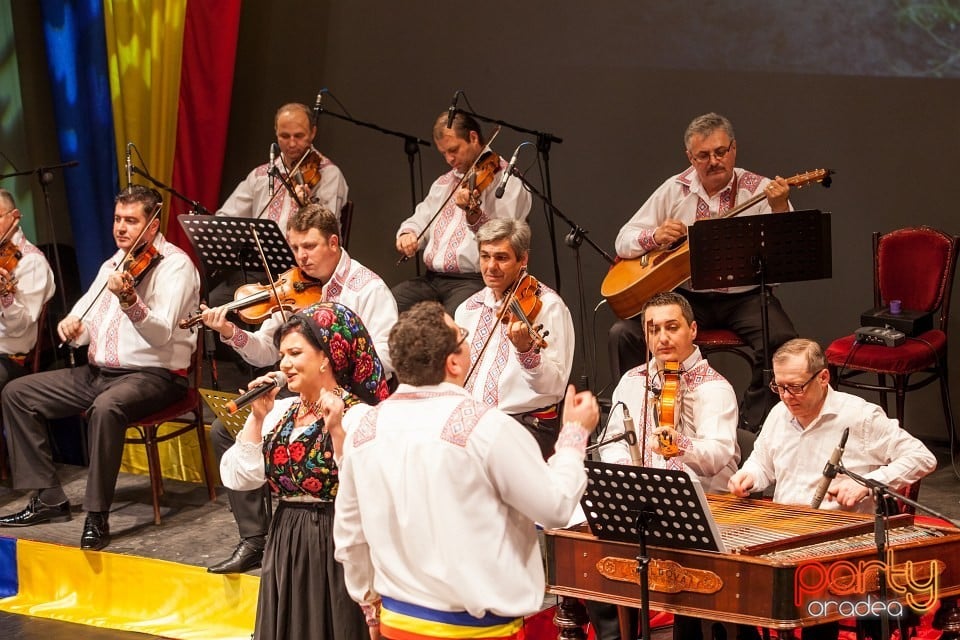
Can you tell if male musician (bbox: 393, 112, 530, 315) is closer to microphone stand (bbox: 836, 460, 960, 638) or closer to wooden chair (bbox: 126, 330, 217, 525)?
wooden chair (bbox: 126, 330, 217, 525)

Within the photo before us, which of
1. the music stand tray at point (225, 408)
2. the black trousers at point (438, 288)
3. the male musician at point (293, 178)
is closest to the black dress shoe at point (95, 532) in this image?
the music stand tray at point (225, 408)

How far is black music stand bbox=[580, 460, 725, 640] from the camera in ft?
11.5

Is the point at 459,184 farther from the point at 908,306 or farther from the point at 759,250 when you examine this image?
the point at 908,306

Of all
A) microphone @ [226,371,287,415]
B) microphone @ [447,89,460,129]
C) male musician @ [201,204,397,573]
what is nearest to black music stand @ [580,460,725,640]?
microphone @ [226,371,287,415]

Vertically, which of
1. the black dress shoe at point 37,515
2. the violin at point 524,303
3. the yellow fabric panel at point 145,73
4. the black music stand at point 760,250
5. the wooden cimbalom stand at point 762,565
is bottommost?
the black dress shoe at point 37,515

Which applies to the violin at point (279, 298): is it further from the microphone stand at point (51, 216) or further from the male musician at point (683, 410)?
the male musician at point (683, 410)

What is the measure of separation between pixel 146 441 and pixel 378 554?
126 inches

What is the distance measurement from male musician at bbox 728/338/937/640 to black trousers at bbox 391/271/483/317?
2261 mm

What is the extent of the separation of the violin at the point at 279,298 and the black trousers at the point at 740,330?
135 centimetres

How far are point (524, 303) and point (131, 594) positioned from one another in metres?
2.16

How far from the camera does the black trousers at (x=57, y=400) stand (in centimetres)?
596

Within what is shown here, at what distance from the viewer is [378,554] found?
10.4 ft

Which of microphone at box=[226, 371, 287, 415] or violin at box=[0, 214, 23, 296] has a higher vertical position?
violin at box=[0, 214, 23, 296]

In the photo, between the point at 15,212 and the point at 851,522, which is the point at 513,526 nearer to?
the point at 851,522
